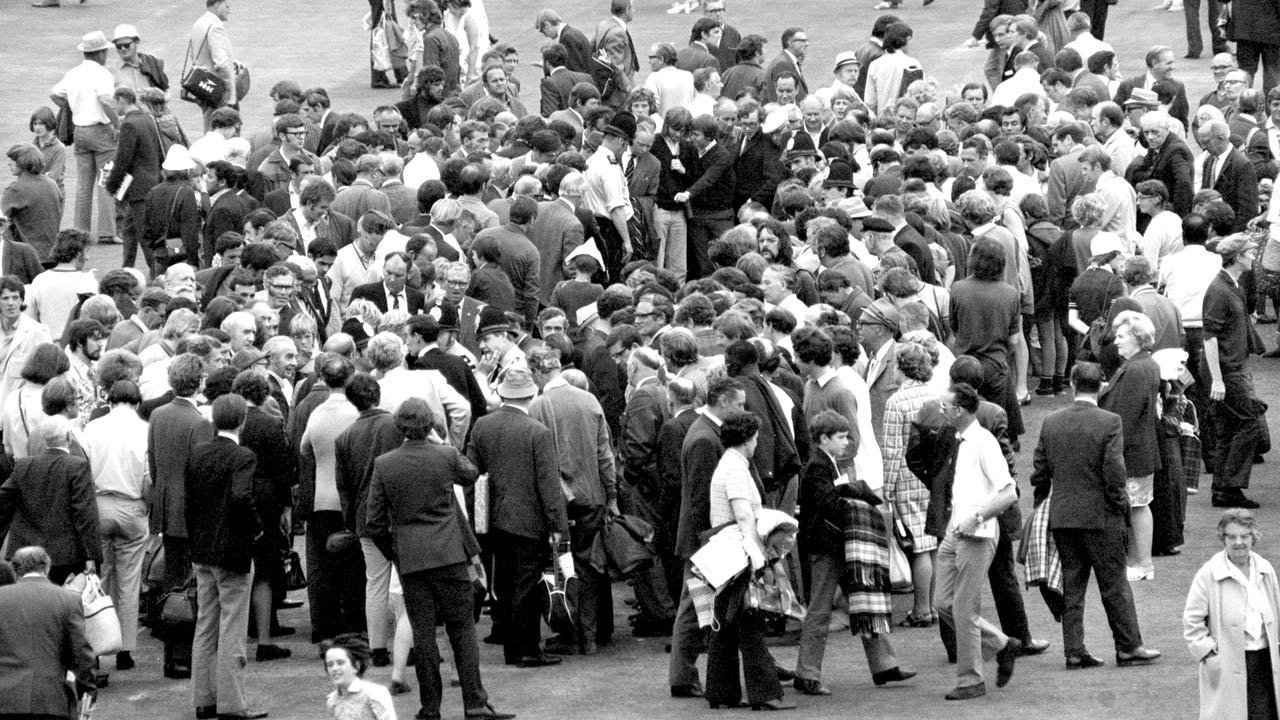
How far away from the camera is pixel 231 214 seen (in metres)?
16.4

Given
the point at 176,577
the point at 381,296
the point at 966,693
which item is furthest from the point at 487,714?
the point at 381,296

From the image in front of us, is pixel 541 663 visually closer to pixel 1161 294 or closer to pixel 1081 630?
pixel 1081 630

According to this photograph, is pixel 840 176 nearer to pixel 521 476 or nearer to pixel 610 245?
pixel 610 245

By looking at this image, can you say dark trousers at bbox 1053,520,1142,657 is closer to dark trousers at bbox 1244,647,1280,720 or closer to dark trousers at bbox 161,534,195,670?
dark trousers at bbox 1244,647,1280,720

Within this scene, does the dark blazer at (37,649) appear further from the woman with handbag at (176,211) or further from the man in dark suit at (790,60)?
the man in dark suit at (790,60)

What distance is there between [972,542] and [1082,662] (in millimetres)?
1068

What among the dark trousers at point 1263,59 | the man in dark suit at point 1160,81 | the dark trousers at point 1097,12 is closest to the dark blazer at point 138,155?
the man in dark suit at point 1160,81

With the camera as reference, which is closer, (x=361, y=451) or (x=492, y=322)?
(x=361, y=451)

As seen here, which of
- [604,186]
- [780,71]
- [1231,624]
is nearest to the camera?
[1231,624]

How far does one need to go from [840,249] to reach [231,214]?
5.08 meters

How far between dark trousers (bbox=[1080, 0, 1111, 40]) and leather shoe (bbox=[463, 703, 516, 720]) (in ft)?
58.7

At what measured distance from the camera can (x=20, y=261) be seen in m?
16.4

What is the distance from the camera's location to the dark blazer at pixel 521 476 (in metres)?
11.5

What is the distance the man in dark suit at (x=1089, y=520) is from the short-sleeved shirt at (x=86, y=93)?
39.1 ft
